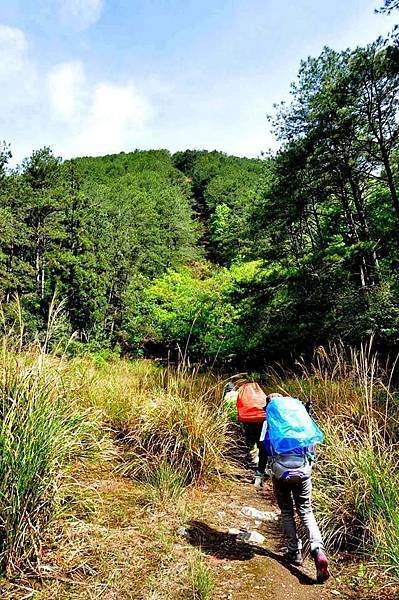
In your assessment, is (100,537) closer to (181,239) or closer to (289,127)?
(289,127)

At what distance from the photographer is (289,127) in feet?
54.6

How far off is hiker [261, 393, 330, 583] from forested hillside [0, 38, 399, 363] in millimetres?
2321

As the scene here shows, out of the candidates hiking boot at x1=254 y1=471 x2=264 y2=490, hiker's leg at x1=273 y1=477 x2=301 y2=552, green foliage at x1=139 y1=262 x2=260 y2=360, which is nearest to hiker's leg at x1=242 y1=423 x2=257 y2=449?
hiking boot at x1=254 y1=471 x2=264 y2=490

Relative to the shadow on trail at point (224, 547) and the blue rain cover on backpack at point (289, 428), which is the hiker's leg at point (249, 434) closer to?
the shadow on trail at point (224, 547)

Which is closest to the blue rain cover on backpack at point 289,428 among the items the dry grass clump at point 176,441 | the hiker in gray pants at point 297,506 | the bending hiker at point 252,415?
the hiker in gray pants at point 297,506

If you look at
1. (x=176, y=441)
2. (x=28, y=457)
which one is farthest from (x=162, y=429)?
(x=28, y=457)

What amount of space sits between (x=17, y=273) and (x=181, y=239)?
87.2 ft

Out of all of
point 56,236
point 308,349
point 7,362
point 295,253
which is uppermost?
point 56,236

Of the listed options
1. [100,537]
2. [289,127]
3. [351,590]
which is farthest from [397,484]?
[289,127]

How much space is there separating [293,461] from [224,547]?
0.97 metres

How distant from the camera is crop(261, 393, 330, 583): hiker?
3416 mm

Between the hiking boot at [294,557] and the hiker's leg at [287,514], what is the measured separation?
2cm

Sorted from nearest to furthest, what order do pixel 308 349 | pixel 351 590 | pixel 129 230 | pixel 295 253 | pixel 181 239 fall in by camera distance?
1. pixel 351 590
2. pixel 308 349
3. pixel 295 253
4. pixel 129 230
5. pixel 181 239

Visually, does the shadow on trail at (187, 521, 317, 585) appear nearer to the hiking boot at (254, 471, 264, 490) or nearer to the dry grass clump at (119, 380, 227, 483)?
the dry grass clump at (119, 380, 227, 483)
